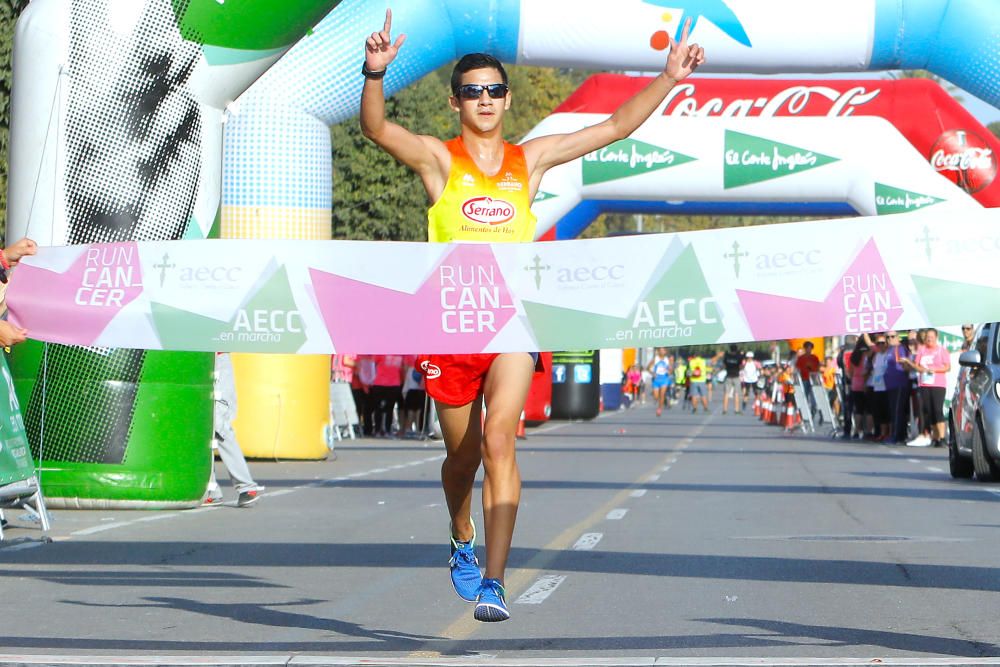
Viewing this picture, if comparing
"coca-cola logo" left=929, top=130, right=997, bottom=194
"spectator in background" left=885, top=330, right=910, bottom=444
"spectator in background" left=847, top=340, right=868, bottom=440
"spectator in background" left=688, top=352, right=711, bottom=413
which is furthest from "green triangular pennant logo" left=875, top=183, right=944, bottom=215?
"spectator in background" left=688, top=352, right=711, bottom=413

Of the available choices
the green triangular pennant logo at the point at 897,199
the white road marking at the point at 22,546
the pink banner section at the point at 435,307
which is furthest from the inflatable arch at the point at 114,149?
the green triangular pennant logo at the point at 897,199

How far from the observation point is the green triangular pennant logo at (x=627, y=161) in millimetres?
27312

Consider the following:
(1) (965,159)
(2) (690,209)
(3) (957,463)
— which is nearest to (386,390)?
(2) (690,209)

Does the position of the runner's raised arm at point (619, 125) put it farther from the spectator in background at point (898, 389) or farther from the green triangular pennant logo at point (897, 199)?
the spectator in background at point (898, 389)

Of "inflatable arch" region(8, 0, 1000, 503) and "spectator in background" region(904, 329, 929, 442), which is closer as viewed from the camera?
"inflatable arch" region(8, 0, 1000, 503)

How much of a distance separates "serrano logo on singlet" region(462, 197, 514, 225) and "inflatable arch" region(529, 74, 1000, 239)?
64.5 ft

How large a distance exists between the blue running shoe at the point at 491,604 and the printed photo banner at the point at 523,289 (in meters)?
0.97

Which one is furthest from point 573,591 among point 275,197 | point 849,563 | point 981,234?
point 275,197

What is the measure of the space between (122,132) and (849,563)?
240 inches

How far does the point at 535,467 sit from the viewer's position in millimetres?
22484

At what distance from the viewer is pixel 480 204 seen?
7375 mm

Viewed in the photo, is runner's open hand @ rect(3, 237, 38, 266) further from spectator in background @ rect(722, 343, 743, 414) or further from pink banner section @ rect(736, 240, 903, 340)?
spectator in background @ rect(722, 343, 743, 414)

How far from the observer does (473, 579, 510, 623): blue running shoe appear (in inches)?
266

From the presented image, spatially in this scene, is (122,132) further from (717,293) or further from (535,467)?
(535,467)
